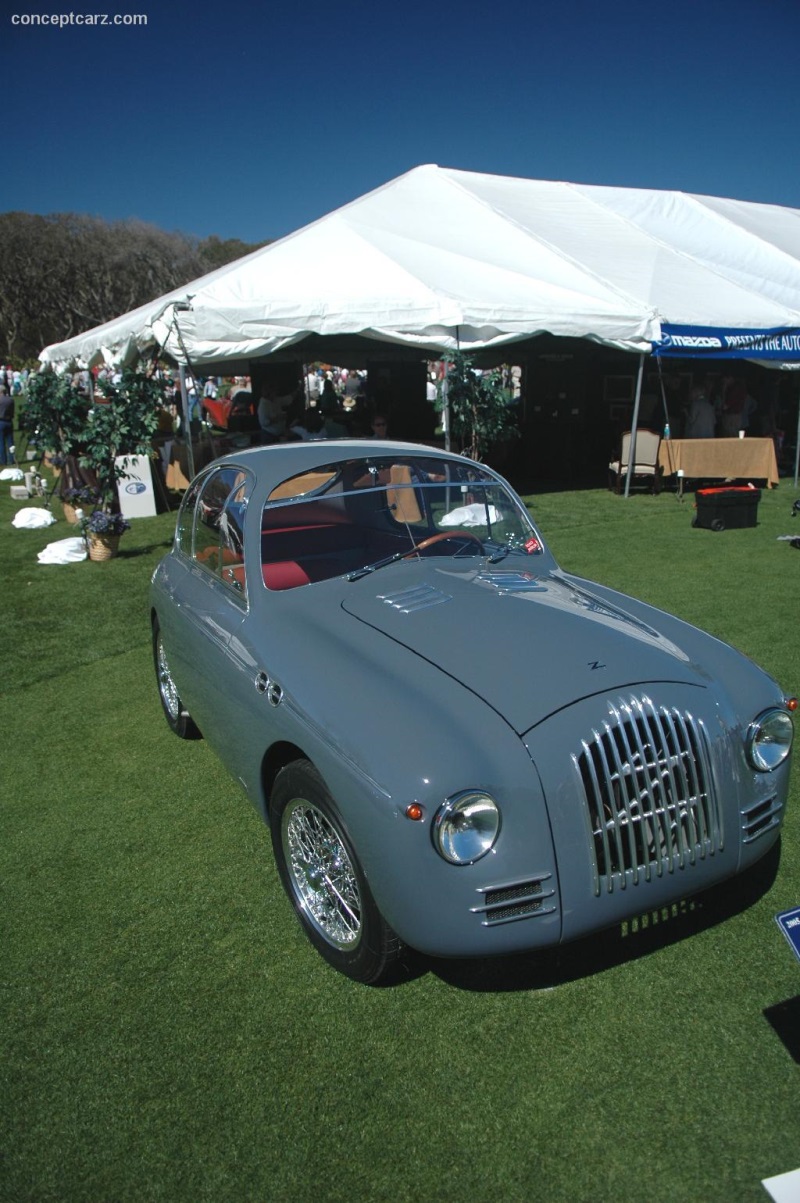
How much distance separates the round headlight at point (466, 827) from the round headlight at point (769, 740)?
102 cm

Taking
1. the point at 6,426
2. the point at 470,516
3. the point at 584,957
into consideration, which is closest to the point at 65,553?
the point at 470,516

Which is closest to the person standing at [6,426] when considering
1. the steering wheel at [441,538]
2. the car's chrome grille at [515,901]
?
the steering wheel at [441,538]

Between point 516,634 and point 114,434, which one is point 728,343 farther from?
point 516,634

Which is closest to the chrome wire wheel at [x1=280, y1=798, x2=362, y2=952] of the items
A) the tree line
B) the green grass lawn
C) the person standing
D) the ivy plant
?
the green grass lawn

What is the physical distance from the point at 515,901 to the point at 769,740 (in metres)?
1.16

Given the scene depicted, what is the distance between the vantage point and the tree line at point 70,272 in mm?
56969

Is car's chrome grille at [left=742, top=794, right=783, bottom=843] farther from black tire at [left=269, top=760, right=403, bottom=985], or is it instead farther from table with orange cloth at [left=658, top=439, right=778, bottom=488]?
table with orange cloth at [left=658, top=439, right=778, bottom=488]

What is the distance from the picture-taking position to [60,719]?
520 cm

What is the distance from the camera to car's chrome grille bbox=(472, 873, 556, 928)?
7.55 feet

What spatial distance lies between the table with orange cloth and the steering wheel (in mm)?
10395

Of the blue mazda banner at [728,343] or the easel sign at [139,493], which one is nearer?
the blue mazda banner at [728,343]

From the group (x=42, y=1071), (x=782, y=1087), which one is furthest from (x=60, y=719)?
(x=782, y=1087)

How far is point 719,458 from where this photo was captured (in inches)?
533

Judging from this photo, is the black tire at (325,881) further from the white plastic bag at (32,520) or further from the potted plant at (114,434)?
the white plastic bag at (32,520)
